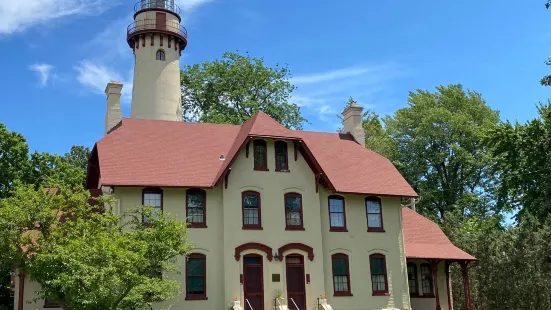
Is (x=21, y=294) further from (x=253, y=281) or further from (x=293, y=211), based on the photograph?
(x=293, y=211)

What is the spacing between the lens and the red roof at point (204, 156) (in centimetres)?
2581

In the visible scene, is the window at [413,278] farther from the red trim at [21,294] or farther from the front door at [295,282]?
the red trim at [21,294]

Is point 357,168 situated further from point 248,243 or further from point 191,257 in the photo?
point 191,257

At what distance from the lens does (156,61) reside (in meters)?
38.1

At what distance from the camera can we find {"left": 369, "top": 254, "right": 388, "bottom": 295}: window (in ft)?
93.5

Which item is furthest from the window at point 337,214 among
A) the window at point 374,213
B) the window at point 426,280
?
the window at point 426,280

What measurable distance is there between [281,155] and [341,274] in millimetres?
5916

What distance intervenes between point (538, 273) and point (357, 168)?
9.97 m

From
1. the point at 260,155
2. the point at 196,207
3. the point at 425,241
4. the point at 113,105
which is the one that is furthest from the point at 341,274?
the point at 113,105

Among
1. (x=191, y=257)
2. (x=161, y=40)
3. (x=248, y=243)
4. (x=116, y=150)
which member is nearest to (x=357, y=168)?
(x=248, y=243)

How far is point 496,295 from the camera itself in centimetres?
3167

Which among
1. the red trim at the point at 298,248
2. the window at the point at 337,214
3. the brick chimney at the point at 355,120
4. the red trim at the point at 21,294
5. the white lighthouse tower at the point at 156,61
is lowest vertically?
the red trim at the point at 21,294

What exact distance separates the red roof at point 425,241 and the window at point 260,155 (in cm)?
814

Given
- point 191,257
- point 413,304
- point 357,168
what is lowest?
point 413,304
